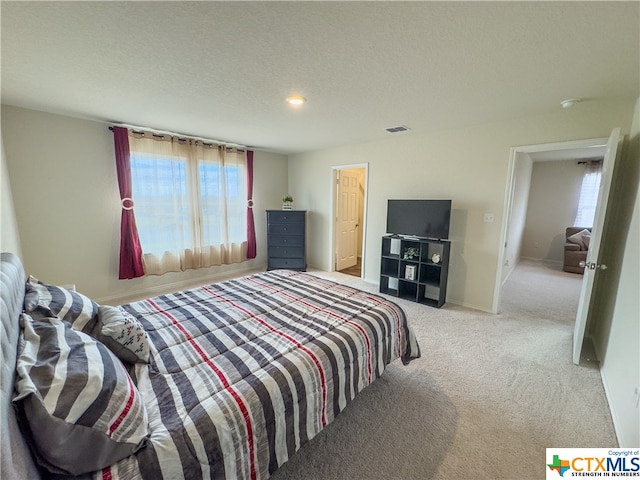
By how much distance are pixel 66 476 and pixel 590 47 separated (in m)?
3.14

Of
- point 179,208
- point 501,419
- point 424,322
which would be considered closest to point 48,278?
point 179,208

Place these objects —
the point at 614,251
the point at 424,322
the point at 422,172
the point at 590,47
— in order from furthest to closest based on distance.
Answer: the point at 422,172 < the point at 424,322 < the point at 614,251 < the point at 590,47

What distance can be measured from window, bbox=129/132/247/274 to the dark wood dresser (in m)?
0.53

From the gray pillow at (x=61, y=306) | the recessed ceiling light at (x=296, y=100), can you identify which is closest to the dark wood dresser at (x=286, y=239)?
the recessed ceiling light at (x=296, y=100)

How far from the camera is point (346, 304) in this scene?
200 cm

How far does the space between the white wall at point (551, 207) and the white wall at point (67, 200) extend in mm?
8110

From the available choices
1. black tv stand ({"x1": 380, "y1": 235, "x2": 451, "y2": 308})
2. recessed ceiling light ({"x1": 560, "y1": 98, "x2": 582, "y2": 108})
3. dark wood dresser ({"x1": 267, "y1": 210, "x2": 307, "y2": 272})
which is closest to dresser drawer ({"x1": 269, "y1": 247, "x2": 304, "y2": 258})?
dark wood dresser ({"x1": 267, "y1": 210, "x2": 307, "y2": 272})

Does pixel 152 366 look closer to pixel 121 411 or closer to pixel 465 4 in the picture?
pixel 121 411

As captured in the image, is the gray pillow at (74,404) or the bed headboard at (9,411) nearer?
the bed headboard at (9,411)

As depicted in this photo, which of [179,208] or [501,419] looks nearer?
[501,419]

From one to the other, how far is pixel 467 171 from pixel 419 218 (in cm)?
81

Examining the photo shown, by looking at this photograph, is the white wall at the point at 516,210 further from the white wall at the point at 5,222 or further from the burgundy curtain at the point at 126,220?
the white wall at the point at 5,222

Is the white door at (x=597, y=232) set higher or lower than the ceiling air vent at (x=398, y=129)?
lower

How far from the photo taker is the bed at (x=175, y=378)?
2.55 feet
